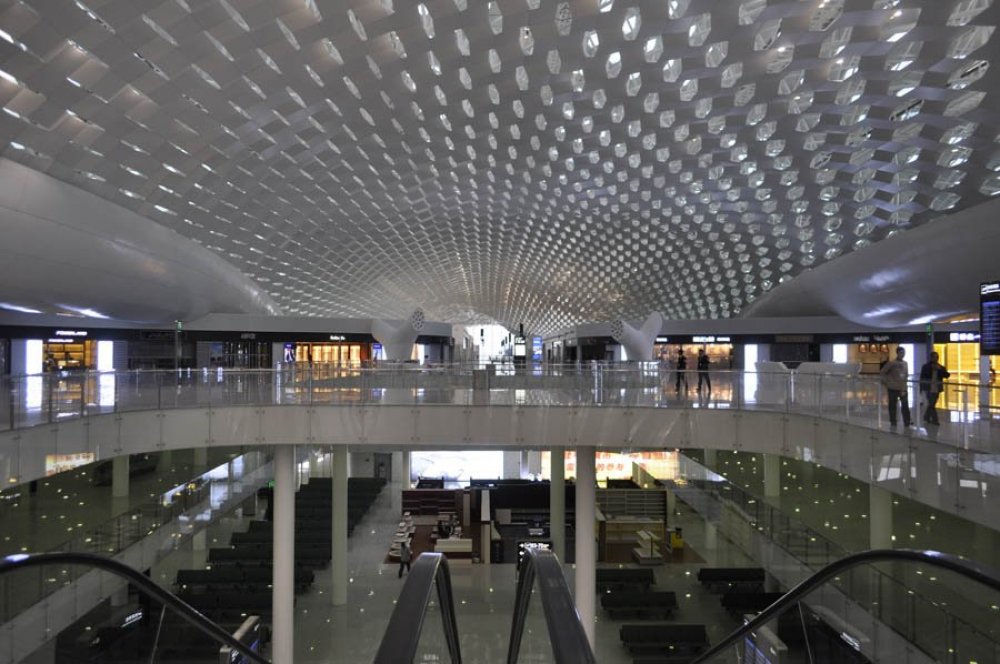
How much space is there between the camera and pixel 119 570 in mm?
3367

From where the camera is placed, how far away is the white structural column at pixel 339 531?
20.6m

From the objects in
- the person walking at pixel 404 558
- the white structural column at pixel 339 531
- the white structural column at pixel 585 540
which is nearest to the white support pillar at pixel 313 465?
the person walking at pixel 404 558

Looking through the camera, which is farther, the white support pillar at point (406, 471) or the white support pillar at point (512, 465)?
the white support pillar at point (512, 465)

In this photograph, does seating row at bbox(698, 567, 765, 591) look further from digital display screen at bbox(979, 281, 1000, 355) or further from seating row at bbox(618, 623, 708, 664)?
digital display screen at bbox(979, 281, 1000, 355)

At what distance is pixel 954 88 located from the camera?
1845 cm

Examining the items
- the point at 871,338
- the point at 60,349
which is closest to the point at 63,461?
the point at 60,349

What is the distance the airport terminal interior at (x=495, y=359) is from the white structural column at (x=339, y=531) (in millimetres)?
139

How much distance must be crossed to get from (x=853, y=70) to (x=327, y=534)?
72.4ft

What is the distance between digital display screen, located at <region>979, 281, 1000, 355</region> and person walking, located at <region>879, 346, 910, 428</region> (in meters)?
4.54

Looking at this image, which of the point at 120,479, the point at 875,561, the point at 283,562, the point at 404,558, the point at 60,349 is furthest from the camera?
the point at 60,349

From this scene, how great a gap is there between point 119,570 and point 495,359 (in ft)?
61.7

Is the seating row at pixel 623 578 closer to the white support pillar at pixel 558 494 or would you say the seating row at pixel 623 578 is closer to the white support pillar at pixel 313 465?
the white support pillar at pixel 558 494

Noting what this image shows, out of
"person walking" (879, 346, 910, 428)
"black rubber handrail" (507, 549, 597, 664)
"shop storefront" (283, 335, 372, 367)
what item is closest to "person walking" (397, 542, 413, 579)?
"shop storefront" (283, 335, 372, 367)

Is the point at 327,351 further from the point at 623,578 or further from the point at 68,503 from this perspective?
the point at 623,578
